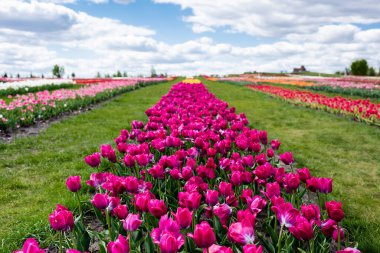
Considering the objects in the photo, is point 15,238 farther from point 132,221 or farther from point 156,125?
point 156,125

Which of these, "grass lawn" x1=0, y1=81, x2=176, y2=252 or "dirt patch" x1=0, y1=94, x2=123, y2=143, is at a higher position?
"dirt patch" x1=0, y1=94, x2=123, y2=143

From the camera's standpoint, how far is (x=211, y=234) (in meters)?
1.83

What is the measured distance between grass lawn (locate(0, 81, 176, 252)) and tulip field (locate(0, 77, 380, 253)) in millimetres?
20

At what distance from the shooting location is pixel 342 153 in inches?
311

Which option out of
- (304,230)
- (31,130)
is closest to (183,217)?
(304,230)

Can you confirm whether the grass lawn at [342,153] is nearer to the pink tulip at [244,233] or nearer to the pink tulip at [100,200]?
the pink tulip at [244,233]

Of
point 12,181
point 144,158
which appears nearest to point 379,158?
point 144,158

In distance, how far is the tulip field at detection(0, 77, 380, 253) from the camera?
93.2 inches

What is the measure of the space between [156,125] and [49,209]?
6.07 ft

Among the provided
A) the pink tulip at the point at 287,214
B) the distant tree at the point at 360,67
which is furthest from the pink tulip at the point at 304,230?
the distant tree at the point at 360,67

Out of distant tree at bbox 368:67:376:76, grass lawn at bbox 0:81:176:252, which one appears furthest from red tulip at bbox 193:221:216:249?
distant tree at bbox 368:67:376:76

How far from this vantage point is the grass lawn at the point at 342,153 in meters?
4.38

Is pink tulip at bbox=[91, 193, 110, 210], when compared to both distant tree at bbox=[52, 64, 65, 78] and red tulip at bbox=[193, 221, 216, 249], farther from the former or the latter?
distant tree at bbox=[52, 64, 65, 78]

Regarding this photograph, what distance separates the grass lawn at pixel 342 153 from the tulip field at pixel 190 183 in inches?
1.0
